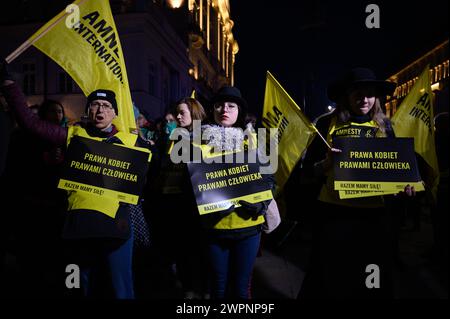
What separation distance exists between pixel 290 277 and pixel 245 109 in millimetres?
2452

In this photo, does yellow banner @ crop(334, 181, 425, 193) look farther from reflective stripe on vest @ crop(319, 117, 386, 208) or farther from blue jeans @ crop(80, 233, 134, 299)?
blue jeans @ crop(80, 233, 134, 299)

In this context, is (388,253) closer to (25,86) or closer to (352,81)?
(352,81)

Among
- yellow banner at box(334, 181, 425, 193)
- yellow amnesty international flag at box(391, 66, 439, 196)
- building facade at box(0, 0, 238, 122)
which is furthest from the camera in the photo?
building facade at box(0, 0, 238, 122)

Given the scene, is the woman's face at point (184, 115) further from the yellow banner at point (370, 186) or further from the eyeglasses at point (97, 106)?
the yellow banner at point (370, 186)

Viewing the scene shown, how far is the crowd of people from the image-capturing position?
243cm

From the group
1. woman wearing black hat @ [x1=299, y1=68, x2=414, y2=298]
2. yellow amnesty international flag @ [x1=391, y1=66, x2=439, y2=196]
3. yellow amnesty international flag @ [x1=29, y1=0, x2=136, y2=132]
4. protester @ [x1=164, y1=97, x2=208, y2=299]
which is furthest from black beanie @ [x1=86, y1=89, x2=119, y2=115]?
yellow amnesty international flag @ [x1=391, y1=66, x2=439, y2=196]

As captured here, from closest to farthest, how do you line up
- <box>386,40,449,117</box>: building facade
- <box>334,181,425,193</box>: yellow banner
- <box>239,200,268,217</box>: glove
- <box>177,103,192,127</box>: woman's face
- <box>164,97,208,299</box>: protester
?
<box>239,200,268,217</box>: glove → <box>334,181,425,193</box>: yellow banner → <box>164,97,208,299</box>: protester → <box>177,103,192,127</box>: woman's face → <box>386,40,449,117</box>: building facade

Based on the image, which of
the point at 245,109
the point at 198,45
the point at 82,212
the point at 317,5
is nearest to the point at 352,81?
the point at 245,109

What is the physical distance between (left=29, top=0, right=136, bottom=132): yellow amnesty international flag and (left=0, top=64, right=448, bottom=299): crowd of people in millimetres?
198

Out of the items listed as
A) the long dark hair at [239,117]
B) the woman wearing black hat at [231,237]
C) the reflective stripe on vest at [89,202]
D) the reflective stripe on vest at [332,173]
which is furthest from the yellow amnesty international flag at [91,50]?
the reflective stripe on vest at [332,173]

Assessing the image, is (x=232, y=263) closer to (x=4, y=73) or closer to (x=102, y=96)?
(x=102, y=96)

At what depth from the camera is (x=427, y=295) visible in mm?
3557

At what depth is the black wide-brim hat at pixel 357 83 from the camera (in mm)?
2621

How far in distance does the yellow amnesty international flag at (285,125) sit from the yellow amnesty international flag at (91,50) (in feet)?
→ 4.60
